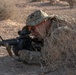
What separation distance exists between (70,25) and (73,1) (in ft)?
47.5

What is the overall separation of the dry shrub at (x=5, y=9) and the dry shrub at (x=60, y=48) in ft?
25.2

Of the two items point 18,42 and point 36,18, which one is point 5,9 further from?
point 18,42

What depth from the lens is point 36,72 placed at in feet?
23.1

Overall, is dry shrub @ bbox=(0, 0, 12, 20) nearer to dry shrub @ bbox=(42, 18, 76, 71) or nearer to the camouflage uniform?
the camouflage uniform

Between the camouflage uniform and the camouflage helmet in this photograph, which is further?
the camouflage helmet

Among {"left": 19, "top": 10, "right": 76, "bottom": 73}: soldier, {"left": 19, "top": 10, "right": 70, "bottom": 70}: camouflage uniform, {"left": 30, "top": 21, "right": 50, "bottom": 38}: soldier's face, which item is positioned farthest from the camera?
{"left": 30, "top": 21, "right": 50, "bottom": 38}: soldier's face

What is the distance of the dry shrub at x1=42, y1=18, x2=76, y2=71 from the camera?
22.1ft

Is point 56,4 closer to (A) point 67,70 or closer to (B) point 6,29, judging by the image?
(B) point 6,29

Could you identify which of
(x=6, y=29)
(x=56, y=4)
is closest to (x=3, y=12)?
(x=6, y=29)

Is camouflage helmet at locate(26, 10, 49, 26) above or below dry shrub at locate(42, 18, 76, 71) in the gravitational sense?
above

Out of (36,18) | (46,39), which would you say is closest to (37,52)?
(46,39)

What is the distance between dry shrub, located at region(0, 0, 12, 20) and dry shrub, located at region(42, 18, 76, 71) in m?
7.67

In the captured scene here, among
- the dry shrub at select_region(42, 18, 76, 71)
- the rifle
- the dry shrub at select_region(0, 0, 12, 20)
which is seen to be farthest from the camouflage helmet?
the dry shrub at select_region(0, 0, 12, 20)

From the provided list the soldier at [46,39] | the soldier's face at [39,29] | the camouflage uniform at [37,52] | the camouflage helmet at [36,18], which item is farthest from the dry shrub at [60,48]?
the camouflage helmet at [36,18]
